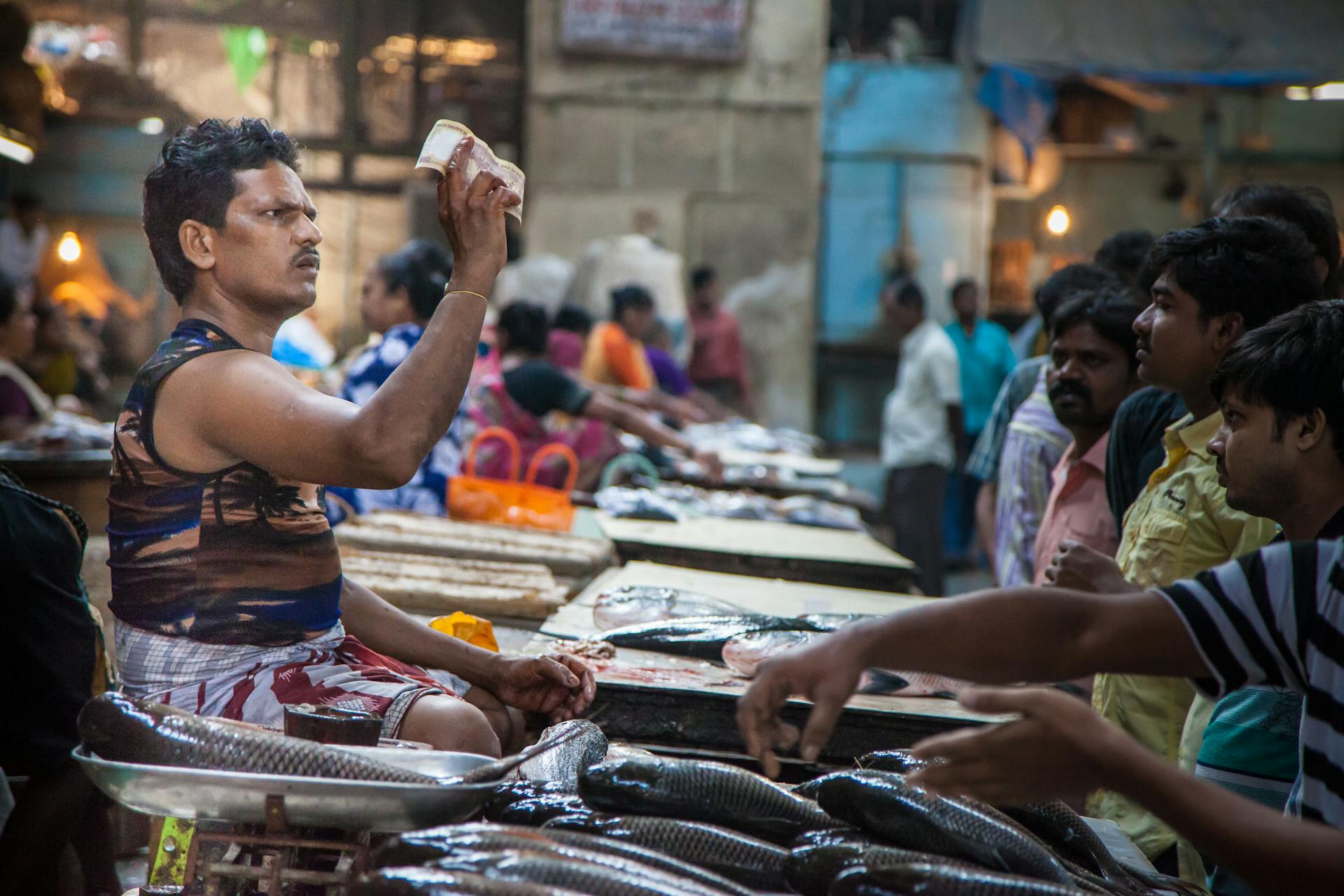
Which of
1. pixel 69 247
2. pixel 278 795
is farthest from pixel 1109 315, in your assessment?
pixel 69 247

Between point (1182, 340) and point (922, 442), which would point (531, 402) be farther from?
point (1182, 340)

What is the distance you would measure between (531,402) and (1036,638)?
18.1 ft

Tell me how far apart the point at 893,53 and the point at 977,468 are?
1095 centimetres

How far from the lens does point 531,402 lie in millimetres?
7090

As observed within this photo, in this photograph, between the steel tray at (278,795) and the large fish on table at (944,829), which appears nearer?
the steel tray at (278,795)

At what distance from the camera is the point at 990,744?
5.32ft

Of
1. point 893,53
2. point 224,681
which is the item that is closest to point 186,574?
point 224,681

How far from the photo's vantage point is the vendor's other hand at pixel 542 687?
279 cm

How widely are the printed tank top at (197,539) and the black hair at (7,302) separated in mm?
6278

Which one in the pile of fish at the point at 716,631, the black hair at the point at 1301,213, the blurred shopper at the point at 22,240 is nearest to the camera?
the pile of fish at the point at 716,631

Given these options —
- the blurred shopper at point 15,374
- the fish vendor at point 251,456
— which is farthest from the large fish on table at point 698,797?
the blurred shopper at point 15,374

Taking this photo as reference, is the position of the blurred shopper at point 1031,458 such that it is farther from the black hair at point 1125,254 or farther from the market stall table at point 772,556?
the market stall table at point 772,556

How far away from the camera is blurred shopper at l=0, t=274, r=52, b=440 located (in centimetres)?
726

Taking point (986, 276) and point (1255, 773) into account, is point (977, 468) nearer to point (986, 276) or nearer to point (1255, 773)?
point (1255, 773)
